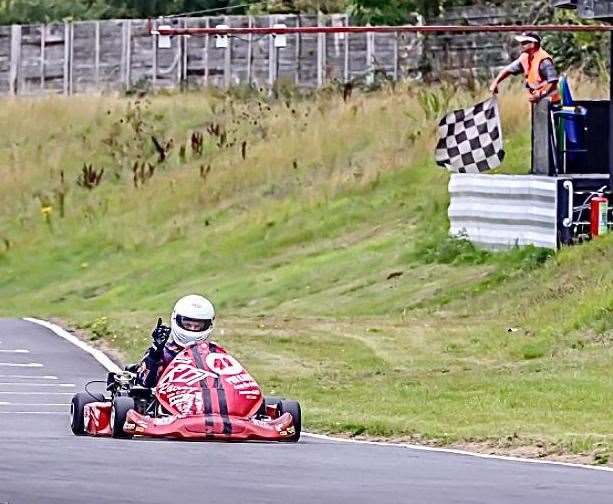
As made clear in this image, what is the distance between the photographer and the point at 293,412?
16.4 m

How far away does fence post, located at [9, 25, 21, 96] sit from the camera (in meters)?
54.0

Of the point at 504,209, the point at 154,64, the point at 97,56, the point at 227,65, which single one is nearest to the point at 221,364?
the point at 504,209

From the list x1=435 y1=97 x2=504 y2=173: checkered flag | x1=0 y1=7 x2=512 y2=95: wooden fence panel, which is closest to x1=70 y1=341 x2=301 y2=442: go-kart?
x1=435 y1=97 x2=504 y2=173: checkered flag

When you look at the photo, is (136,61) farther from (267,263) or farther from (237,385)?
(237,385)

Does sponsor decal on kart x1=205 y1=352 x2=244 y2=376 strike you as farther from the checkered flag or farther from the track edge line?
the checkered flag

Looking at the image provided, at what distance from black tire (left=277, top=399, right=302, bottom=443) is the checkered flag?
17746 mm

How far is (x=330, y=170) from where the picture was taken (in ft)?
141

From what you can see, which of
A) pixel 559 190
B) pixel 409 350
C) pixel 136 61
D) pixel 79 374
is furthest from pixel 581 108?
pixel 136 61

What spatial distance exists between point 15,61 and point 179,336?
38879mm

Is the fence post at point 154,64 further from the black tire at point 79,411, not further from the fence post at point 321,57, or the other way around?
the black tire at point 79,411

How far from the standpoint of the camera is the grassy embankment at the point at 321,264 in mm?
20531

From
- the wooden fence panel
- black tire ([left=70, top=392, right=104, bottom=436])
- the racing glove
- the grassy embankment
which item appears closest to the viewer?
the racing glove

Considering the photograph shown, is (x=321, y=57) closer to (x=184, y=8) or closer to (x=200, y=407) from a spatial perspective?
(x=184, y=8)

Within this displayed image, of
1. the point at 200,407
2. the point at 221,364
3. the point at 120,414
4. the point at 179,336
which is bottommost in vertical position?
the point at 120,414
